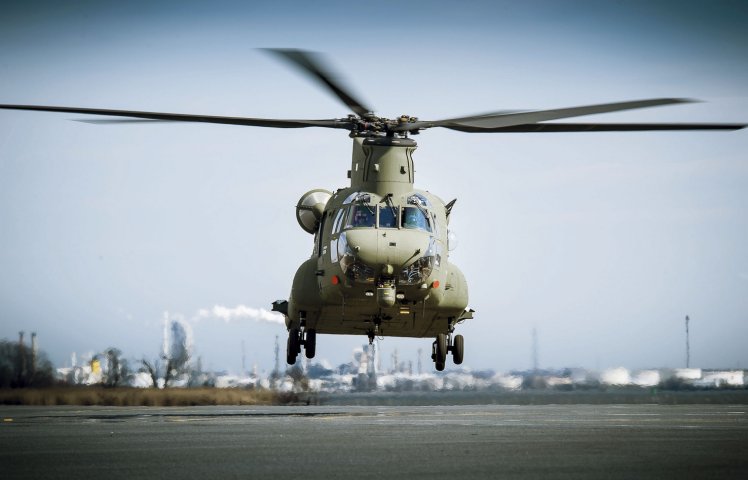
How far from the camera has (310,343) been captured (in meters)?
33.9

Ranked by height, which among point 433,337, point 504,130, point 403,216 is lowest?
point 433,337

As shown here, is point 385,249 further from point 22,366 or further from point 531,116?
point 22,366

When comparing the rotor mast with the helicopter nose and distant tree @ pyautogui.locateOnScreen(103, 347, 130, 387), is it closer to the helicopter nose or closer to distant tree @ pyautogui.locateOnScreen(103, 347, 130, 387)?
the helicopter nose

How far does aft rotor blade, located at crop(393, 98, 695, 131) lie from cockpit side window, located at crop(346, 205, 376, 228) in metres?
3.12

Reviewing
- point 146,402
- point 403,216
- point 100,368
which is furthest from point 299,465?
point 100,368

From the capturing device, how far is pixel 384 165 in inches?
1211

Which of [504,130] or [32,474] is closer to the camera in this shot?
[32,474]

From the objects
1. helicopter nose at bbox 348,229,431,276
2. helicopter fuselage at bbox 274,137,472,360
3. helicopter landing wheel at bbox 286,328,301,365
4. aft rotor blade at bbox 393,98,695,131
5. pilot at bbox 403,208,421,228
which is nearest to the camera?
aft rotor blade at bbox 393,98,695,131

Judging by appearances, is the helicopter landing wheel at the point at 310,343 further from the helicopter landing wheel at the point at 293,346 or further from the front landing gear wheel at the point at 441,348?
the front landing gear wheel at the point at 441,348

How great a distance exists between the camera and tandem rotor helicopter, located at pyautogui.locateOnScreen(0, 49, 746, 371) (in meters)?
28.5

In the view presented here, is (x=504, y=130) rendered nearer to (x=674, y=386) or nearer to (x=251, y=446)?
(x=251, y=446)

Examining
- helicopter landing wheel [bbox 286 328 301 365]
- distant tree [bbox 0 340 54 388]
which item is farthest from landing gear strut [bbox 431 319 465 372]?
distant tree [bbox 0 340 54 388]

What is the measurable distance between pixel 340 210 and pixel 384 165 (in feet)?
5.78

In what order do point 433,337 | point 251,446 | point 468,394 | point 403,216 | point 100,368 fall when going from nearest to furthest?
point 251,446 < point 403,216 < point 433,337 < point 100,368 < point 468,394
